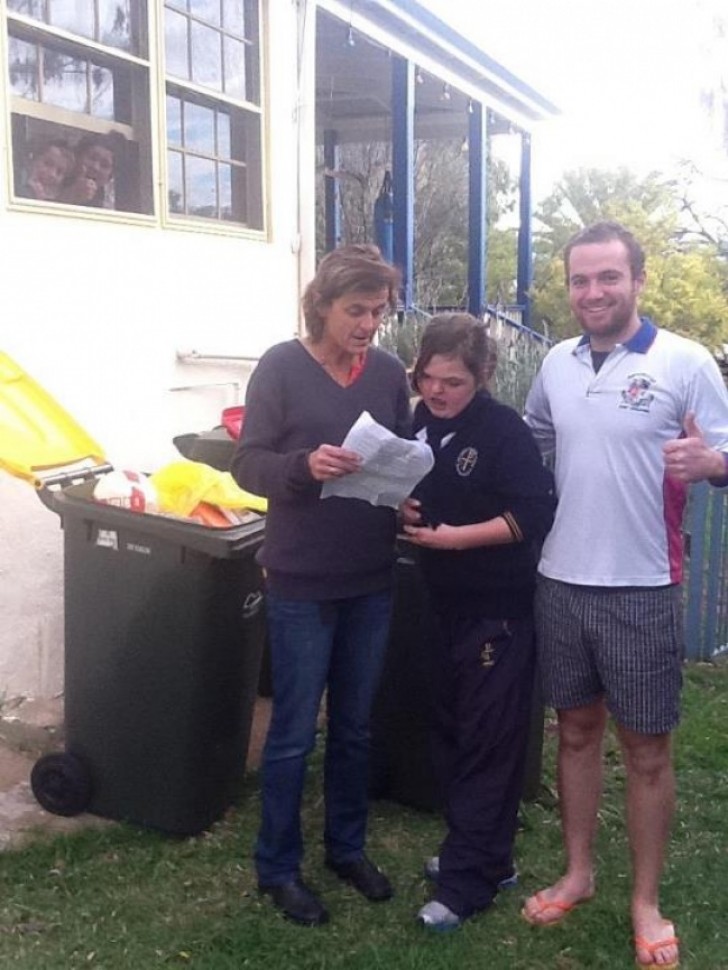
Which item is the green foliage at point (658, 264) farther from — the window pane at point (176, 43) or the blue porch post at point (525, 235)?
the window pane at point (176, 43)

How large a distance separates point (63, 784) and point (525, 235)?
12387mm

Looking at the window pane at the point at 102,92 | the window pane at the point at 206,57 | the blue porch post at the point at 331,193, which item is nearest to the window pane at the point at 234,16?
the window pane at the point at 206,57

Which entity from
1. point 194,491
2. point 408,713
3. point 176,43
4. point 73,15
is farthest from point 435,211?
point 194,491

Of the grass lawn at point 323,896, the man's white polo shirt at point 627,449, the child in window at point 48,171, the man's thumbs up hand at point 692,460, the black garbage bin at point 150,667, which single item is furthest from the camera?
the child in window at point 48,171

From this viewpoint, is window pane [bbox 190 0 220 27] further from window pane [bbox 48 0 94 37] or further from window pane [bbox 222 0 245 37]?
window pane [bbox 48 0 94 37]

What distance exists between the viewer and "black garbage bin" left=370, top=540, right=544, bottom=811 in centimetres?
371

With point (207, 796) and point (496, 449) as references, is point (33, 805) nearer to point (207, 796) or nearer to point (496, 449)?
point (207, 796)

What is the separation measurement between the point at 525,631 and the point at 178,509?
3.84ft

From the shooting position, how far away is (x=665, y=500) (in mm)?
2867

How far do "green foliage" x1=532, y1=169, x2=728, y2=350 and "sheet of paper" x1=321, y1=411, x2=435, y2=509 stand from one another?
11.6 metres

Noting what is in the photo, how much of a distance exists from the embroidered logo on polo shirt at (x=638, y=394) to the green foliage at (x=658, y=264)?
451 inches

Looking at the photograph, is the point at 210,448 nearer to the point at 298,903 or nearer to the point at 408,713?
the point at 408,713

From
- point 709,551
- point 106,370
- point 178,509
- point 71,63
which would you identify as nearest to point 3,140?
point 71,63

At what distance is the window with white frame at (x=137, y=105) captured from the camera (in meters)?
4.63
